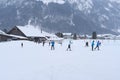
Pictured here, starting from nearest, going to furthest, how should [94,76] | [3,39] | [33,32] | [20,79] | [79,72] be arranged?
[20,79], [94,76], [79,72], [3,39], [33,32]

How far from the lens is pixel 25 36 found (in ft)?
254

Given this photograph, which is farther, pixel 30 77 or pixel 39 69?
pixel 39 69

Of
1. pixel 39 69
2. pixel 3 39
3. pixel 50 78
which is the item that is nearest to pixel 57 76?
pixel 50 78

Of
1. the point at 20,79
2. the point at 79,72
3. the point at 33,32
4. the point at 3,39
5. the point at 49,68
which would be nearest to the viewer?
the point at 20,79

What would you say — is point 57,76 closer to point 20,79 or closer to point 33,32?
point 20,79

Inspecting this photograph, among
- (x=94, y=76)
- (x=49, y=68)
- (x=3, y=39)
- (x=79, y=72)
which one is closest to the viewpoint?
(x=94, y=76)

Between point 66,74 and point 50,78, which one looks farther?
point 66,74

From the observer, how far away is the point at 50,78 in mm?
14461

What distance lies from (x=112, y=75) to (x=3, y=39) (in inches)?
2388

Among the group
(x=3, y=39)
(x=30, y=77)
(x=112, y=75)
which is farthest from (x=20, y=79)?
(x=3, y=39)

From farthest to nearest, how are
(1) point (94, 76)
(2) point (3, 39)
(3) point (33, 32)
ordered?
(3) point (33, 32) < (2) point (3, 39) < (1) point (94, 76)

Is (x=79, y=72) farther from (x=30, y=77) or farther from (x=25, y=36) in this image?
(x=25, y=36)

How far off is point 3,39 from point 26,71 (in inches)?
2305

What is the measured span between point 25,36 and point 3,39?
7036 millimetres
